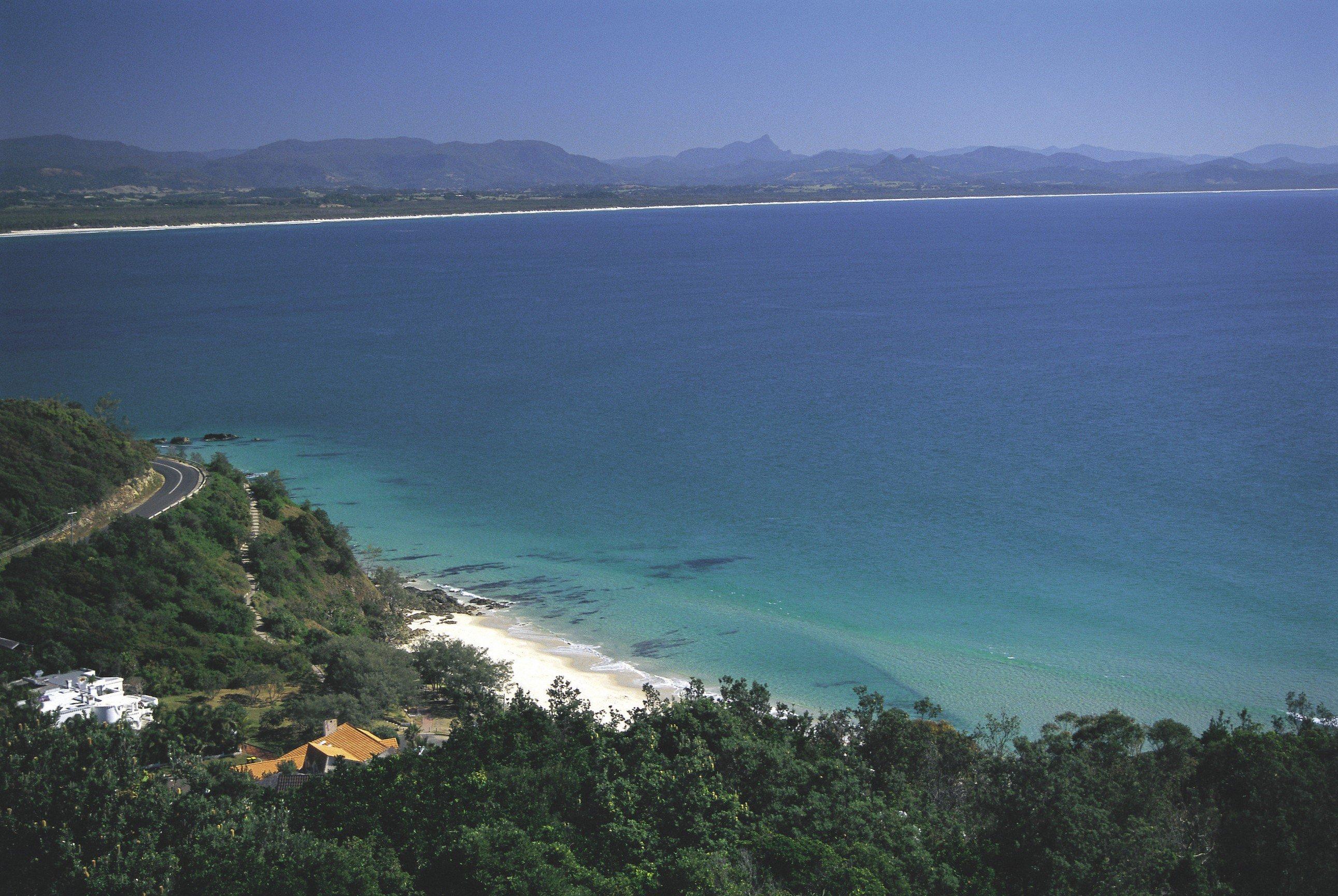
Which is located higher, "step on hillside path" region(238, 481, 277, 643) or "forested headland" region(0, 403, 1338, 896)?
"forested headland" region(0, 403, 1338, 896)

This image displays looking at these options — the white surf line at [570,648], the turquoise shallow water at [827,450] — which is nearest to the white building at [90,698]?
the white surf line at [570,648]

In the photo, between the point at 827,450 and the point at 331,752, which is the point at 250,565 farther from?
the point at 827,450

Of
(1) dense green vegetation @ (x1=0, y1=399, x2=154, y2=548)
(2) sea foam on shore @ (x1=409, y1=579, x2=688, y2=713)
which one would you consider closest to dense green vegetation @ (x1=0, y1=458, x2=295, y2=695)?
(1) dense green vegetation @ (x1=0, y1=399, x2=154, y2=548)

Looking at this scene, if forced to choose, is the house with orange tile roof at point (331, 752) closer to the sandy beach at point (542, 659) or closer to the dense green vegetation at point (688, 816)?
the dense green vegetation at point (688, 816)

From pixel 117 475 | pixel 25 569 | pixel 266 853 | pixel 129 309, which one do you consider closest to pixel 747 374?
pixel 117 475

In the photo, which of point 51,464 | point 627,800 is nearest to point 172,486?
point 51,464

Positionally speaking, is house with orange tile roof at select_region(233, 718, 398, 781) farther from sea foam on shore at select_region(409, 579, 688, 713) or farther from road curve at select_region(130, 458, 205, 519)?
road curve at select_region(130, 458, 205, 519)
